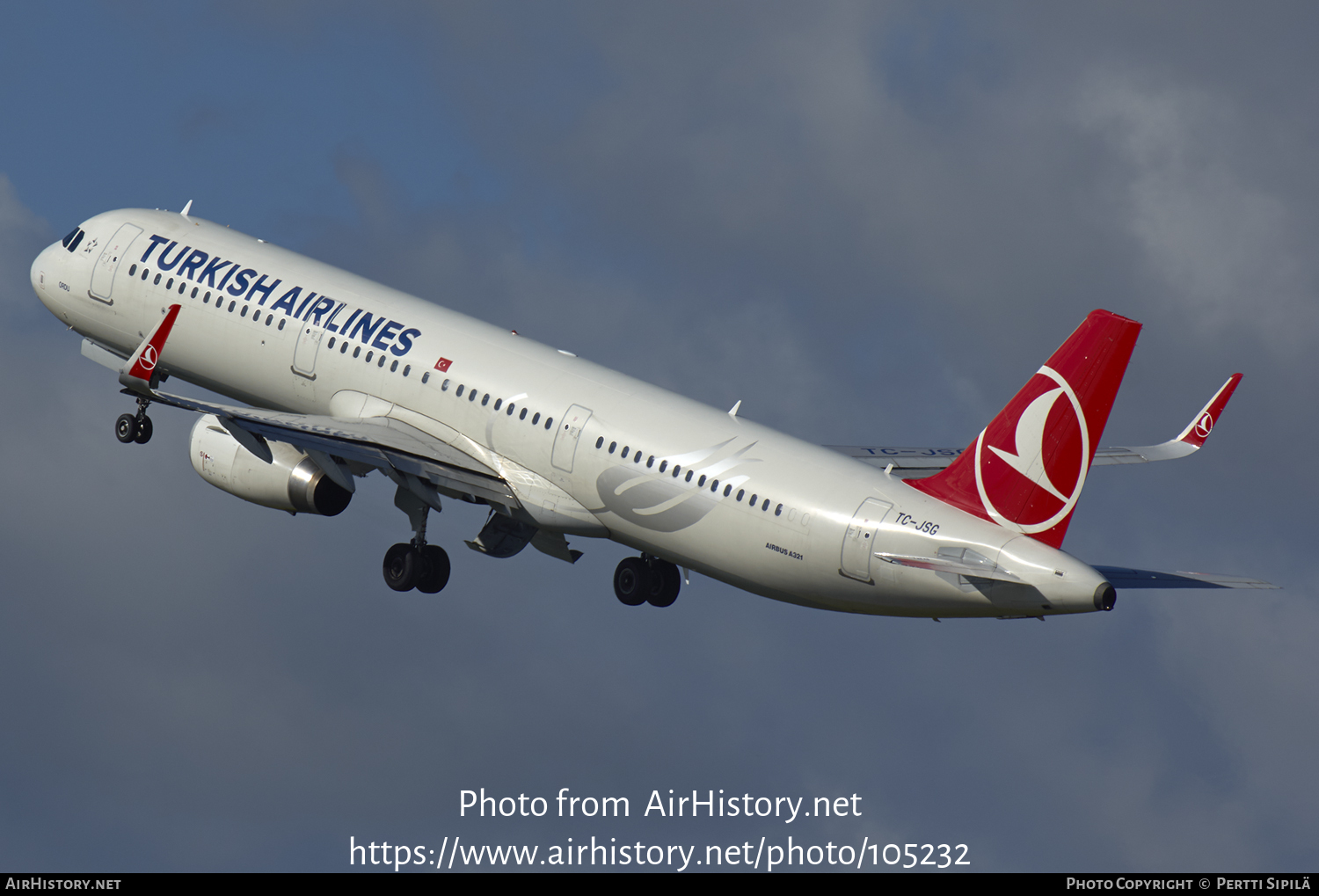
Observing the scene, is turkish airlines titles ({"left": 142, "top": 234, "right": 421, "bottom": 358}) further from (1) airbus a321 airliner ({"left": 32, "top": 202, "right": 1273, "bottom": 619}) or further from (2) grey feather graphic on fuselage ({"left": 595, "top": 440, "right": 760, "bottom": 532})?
(2) grey feather graphic on fuselage ({"left": 595, "top": 440, "right": 760, "bottom": 532})

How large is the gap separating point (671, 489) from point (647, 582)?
5.72 metres

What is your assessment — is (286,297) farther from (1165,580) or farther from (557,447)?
(1165,580)

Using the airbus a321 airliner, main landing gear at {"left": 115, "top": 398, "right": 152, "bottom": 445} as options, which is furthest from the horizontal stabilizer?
main landing gear at {"left": 115, "top": 398, "right": 152, "bottom": 445}

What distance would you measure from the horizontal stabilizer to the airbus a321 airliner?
2.8 inches

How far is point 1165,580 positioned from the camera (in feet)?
129

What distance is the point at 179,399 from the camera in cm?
4109

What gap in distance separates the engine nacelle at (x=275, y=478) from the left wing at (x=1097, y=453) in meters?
12.9

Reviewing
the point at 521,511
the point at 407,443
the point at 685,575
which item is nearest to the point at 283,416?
the point at 407,443

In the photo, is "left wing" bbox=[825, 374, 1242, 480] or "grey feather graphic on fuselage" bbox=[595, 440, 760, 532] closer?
"grey feather graphic on fuselage" bbox=[595, 440, 760, 532]

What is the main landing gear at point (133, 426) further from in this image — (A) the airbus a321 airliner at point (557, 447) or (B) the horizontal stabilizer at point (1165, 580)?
(B) the horizontal stabilizer at point (1165, 580)

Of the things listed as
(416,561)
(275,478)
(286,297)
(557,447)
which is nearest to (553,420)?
(557,447)

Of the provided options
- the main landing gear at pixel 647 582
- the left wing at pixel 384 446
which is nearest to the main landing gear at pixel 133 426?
the left wing at pixel 384 446

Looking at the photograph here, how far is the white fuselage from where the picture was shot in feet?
130

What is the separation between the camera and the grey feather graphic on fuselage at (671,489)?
42.2 metres
